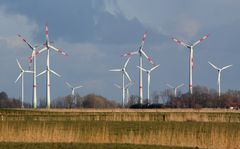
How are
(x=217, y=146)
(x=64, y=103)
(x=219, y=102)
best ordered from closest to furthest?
(x=217, y=146), (x=219, y=102), (x=64, y=103)

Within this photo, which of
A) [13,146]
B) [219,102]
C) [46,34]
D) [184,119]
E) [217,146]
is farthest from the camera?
[219,102]

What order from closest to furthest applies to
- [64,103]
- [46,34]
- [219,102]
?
[46,34]
[219,102]
[64,103]

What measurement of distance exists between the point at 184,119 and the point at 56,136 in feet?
93.5

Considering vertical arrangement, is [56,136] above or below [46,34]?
below

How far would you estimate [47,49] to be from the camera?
11269cm

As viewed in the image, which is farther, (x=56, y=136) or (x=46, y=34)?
(x=46, y=34)

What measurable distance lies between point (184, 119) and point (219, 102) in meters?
85.5

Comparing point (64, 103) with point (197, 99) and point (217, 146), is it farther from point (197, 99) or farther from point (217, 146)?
point (217, 146)

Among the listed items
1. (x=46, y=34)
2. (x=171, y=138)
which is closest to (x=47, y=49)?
(x=46, y=34)

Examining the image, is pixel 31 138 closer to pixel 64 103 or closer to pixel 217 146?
pixel 217 146

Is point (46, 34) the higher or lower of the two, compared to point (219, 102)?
higher

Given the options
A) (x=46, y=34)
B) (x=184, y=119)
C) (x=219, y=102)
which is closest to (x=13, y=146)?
(x=184, y=119)

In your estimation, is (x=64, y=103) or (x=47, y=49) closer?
(x=47, y=49)

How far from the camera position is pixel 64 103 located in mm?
179875
